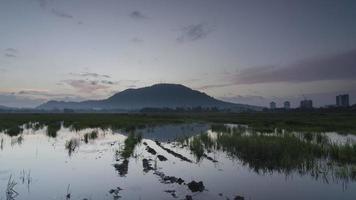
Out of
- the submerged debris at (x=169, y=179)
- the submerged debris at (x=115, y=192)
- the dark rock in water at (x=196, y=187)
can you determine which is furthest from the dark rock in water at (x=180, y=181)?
the submerged debris at (x=115, y=192)

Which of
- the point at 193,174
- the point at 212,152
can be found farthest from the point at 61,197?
the point at 212,152

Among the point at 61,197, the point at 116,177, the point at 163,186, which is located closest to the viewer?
the point at 61,197

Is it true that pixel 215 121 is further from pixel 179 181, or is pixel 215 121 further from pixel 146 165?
pixel 179 181

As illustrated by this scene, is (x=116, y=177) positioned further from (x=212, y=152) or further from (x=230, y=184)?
(x=212, y=152)

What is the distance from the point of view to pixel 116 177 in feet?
47.9

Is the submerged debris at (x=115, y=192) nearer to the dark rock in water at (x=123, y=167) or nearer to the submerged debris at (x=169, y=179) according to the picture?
the submerged debris at (x=169, y=179)

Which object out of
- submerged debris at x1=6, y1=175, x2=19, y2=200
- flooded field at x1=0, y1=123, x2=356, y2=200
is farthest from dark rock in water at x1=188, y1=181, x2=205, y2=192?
submerged debris at x1=6, y1=175, x2=19, y2=200

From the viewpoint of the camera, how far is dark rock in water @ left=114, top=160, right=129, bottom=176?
51.3ft

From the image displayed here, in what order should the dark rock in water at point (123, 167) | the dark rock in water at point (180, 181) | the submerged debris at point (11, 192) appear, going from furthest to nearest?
the dark rock in water at point (123, 167)
the dark rock in water at point (180, 181)
the submerged debris at point (11, 192)

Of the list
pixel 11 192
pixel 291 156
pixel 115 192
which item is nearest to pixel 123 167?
pixel 115 192

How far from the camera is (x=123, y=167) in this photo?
16.8m

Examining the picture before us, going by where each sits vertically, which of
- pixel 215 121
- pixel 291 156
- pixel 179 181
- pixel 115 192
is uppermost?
pixel 215 121

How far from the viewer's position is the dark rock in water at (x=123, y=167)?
15.6 m

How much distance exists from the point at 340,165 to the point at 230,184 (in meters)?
6.49
